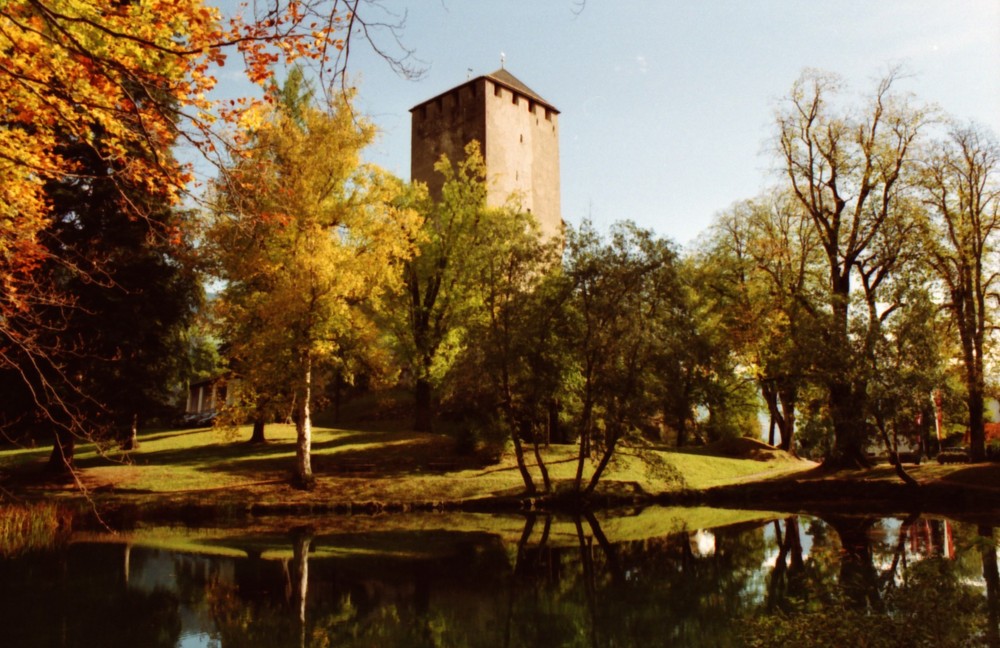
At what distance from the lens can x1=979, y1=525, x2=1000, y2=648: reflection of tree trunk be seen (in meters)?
6.53

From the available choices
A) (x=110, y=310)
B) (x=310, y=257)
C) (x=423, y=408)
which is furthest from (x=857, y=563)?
(x=110, y=310)

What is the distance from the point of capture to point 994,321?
26.4 m

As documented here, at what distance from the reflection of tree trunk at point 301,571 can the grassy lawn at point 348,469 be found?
417 cm

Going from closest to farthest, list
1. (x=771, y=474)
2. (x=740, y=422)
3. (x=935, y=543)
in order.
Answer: (x=935, y=543) < (x=771, y=474) < (x=740, y=422)

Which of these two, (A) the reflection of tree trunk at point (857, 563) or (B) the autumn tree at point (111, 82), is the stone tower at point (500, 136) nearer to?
(A) the reflection of tree trunk at point (857, 563)

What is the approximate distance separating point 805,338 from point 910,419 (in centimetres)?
359

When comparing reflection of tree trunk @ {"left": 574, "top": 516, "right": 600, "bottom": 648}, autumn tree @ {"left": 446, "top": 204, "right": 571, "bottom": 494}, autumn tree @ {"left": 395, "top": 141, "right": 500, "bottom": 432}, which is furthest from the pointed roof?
reflection of tree trunk @ {"left": 574, "top": 516, "right": 600, "bottom": 648}

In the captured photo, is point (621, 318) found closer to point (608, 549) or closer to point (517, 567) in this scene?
point (608, 549)

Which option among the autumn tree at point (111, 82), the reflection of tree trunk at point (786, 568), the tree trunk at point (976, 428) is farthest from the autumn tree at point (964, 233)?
the autumn tree at point (111, 82)

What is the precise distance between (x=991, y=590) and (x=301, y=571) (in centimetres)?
1027

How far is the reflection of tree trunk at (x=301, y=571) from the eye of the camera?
9266 mm

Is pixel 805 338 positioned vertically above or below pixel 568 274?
below

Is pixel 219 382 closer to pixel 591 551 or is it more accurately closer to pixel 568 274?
pixel 568 274

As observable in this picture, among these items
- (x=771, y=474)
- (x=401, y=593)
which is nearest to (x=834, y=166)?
(x=771, y=474)
